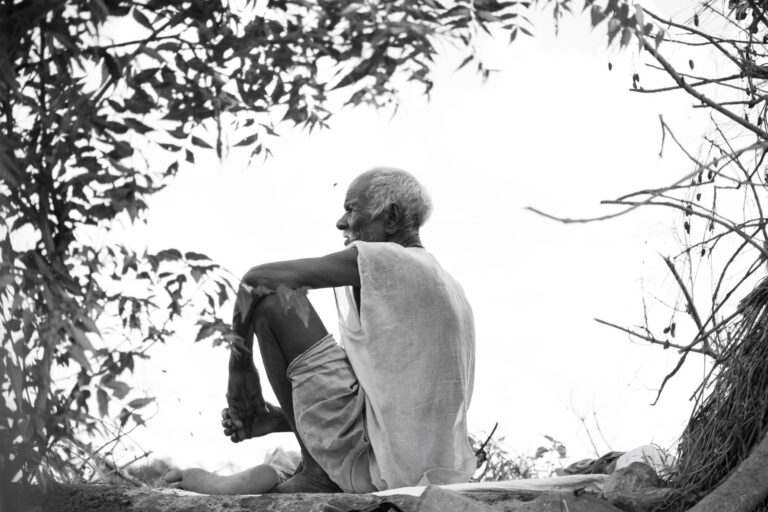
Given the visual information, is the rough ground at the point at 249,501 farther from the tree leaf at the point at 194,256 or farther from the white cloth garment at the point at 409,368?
the tree leaf at the point at 194,256

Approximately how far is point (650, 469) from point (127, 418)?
2281 mm

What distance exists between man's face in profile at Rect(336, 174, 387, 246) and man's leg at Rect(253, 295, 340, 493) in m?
0.52

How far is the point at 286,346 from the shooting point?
4.37 meters

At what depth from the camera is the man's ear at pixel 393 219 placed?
4.75 meters

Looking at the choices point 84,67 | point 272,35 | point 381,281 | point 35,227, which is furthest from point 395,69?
point 381,281

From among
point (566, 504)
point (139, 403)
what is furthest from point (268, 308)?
point (139, 403)

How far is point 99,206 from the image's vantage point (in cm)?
273

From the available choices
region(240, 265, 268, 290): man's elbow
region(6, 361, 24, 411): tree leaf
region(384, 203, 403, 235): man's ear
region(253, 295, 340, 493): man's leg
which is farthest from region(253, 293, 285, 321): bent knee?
region(6, 361, 24, 411): tree leaf

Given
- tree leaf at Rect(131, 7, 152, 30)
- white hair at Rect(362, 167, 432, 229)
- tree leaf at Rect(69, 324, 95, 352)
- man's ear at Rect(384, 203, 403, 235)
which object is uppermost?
white hair at Rect(362, 167, 432, 229)

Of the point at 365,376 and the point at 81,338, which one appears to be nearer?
the point at 81,338

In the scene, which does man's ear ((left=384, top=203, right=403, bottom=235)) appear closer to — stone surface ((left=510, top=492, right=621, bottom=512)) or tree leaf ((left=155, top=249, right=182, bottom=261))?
stone surface ((left=510, top=492, right=621, bottom=512))

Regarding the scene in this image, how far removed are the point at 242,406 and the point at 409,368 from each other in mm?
788

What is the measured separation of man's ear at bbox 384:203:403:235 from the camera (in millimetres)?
4746

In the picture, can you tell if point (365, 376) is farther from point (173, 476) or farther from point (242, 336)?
point (173, 476)
